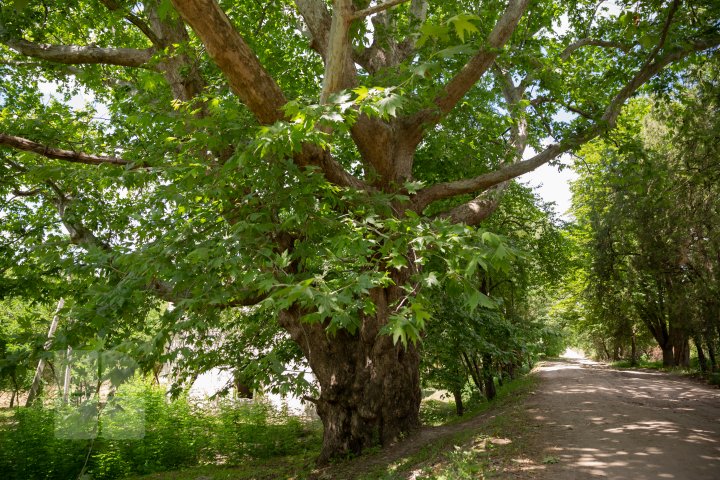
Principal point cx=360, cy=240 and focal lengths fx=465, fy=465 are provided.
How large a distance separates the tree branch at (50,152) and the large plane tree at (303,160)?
0.03m

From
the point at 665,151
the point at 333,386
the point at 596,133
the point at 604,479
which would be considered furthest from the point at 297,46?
the point at 665,151

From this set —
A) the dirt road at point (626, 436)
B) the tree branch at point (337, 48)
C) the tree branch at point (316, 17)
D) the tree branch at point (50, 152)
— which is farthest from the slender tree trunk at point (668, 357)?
the tree branch at point (50, 152)

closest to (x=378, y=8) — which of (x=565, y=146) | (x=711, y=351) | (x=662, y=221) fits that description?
(x=565, y=146)

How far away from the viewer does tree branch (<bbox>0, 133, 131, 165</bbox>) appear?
6.25m

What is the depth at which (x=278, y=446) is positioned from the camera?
1184cm

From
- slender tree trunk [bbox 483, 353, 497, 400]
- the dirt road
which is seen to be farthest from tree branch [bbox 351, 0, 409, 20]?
slender tree trunk [bbox 483, 353, 497, 400]

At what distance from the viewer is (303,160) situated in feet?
18.5

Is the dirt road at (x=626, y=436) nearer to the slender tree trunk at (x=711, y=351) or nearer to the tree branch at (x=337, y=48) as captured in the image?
the tree branch at (x=337, y=48)

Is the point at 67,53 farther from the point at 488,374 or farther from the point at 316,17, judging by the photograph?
the point at 488,374

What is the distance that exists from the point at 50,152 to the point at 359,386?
18.8 feet

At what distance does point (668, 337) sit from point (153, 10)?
82.9 ft

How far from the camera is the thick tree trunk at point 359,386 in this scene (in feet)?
23.6

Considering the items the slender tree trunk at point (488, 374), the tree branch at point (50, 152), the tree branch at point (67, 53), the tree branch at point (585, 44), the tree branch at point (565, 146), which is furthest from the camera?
the slender tree trunk at point (488, 374)

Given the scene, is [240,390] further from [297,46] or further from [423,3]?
[423,3]
